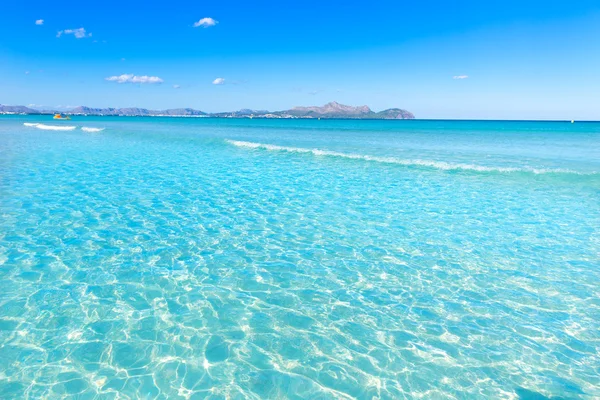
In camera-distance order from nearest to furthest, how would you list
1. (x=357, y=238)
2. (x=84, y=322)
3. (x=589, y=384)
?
1. (x=589, y=384)
2. (x=84, y=322)
3. (x=357, y=238)

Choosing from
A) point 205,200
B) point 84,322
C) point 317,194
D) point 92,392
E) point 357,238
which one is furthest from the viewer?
point 317,194

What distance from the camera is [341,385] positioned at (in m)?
5.96

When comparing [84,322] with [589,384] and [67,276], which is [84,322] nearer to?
[67,276]

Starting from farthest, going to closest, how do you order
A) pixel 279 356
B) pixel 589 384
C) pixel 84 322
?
pixel 84 322
pixel 279 356
pixel 589 384

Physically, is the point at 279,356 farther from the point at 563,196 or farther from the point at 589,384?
the point at 563,196

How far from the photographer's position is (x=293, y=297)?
340 inches

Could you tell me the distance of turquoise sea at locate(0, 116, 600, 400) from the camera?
20.0ft

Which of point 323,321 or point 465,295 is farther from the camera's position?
point 465,295

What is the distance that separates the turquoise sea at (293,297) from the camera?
608 centimetres

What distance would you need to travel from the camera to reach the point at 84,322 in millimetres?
7383

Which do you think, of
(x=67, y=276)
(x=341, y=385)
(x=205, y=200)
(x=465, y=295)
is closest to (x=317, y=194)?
(x=205, y=200)

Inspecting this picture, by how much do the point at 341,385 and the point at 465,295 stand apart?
4.55m

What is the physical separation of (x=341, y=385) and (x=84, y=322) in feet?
17.8

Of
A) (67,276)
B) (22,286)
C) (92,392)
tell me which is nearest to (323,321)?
(92,392)
